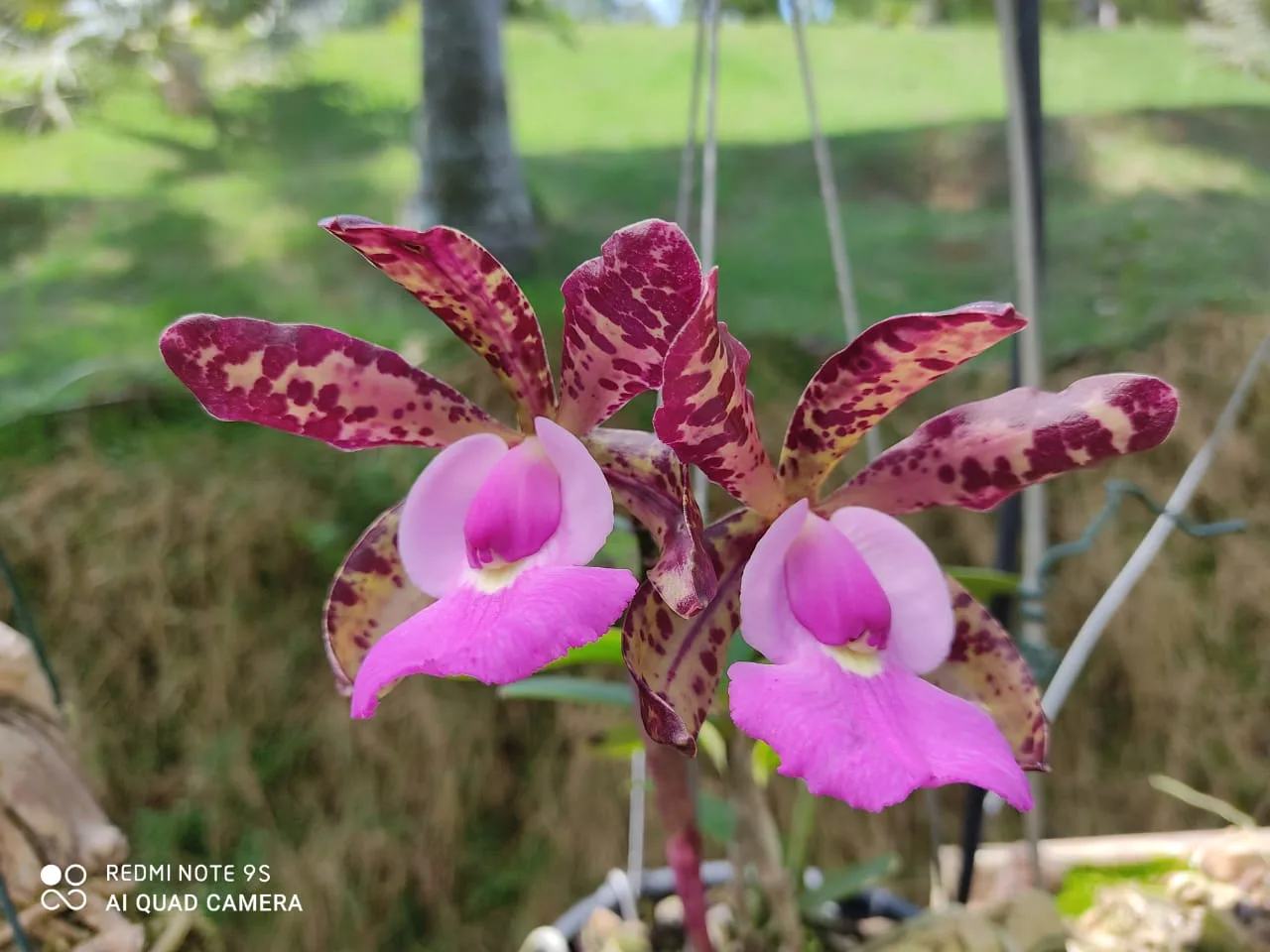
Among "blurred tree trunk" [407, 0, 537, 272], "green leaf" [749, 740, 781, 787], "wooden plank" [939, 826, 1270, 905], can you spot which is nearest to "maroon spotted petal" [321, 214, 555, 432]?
"green leaf" [749, 740, 781, 787]

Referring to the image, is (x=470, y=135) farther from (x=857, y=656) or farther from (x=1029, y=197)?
(x=857, y=656)

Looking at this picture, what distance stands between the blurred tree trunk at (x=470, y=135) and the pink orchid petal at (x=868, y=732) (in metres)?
1.11

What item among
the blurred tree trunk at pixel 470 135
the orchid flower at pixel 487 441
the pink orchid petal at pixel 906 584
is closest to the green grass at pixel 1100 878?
the pink orchid petal at pixel 906 584

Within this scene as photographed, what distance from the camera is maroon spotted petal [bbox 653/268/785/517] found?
0.27 meters

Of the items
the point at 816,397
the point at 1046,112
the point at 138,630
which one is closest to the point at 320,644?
the point at 138,630

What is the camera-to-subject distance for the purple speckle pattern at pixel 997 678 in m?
0.39

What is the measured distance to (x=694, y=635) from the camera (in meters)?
0.37

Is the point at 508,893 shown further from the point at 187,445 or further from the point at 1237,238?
the point at 1237,238

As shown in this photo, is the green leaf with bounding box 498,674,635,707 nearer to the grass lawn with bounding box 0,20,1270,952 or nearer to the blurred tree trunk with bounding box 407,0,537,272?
the grass lawn with bounding box 0,20,1270,952

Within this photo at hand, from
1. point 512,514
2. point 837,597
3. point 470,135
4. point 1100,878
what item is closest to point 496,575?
point 512,514

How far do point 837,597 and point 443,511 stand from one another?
0.18m

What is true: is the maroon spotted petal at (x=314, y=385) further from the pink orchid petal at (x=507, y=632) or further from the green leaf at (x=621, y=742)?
the green leaf at (x=621, y=742)

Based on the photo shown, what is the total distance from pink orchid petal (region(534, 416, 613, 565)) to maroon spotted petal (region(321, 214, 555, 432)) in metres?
0.04

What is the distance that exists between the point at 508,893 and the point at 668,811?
0.85m
